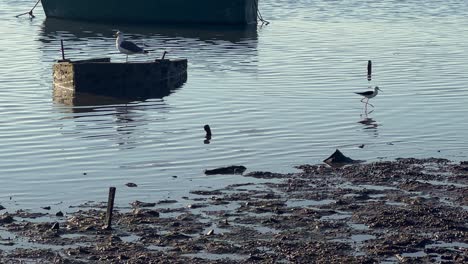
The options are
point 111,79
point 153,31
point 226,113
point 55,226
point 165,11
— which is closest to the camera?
point 55,226

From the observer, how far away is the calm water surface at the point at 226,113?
1875 cm

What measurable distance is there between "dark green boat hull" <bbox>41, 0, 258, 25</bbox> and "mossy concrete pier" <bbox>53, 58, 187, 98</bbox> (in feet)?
67.7

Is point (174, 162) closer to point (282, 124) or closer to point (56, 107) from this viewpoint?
point (282, 124)

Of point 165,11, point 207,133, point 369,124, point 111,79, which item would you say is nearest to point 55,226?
point 207,133

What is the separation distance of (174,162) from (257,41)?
2472cm

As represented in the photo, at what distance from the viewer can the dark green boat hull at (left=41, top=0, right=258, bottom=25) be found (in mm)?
50000

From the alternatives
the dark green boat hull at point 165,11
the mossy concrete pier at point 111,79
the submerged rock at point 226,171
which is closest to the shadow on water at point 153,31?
the dark green boat hull at point 165,11

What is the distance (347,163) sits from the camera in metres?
19.3

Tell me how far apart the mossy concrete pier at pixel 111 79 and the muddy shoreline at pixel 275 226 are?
11.5 meters

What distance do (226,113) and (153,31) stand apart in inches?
916

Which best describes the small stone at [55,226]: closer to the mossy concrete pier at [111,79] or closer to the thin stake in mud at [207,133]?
the thin stake in mud at [207,133]

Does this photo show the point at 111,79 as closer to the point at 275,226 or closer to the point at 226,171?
the point at 226,171

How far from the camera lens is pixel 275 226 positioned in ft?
47.8

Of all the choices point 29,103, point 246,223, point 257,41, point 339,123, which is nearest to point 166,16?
point 257,41
